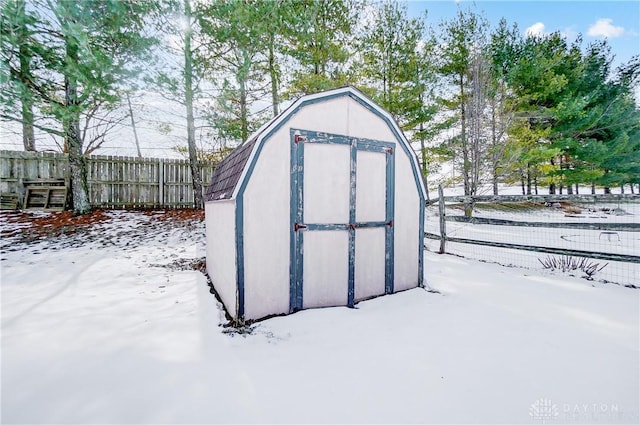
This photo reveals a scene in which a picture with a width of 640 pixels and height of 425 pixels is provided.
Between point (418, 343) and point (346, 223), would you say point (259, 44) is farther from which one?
point (418, 343)

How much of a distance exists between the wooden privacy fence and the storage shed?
9.12m

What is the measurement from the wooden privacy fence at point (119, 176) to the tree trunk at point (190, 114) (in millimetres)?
710

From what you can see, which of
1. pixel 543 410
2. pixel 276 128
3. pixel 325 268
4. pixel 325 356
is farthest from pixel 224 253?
pixel 543 410

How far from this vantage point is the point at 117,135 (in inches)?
666

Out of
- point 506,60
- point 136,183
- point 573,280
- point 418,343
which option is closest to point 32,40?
point 136,183

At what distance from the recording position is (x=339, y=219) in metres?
3.92

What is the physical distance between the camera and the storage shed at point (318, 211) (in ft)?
11.1

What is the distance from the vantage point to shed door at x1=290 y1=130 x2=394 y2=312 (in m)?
3.66

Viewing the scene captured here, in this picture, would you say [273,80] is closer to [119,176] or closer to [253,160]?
[119,176]

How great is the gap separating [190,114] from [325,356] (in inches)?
412

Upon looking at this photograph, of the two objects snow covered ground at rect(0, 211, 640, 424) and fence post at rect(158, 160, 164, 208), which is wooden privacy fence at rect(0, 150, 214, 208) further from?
snow covered ground at rect(0, 211, 640, 424)

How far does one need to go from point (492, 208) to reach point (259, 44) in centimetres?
1543

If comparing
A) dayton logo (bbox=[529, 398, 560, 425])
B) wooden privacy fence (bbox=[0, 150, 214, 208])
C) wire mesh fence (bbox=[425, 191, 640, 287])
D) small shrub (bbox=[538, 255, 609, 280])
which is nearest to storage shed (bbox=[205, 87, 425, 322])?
dayton logo (bbox=[529, 398, 560, 425])

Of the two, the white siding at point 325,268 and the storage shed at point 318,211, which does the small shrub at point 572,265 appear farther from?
the white siding at point 325,268
